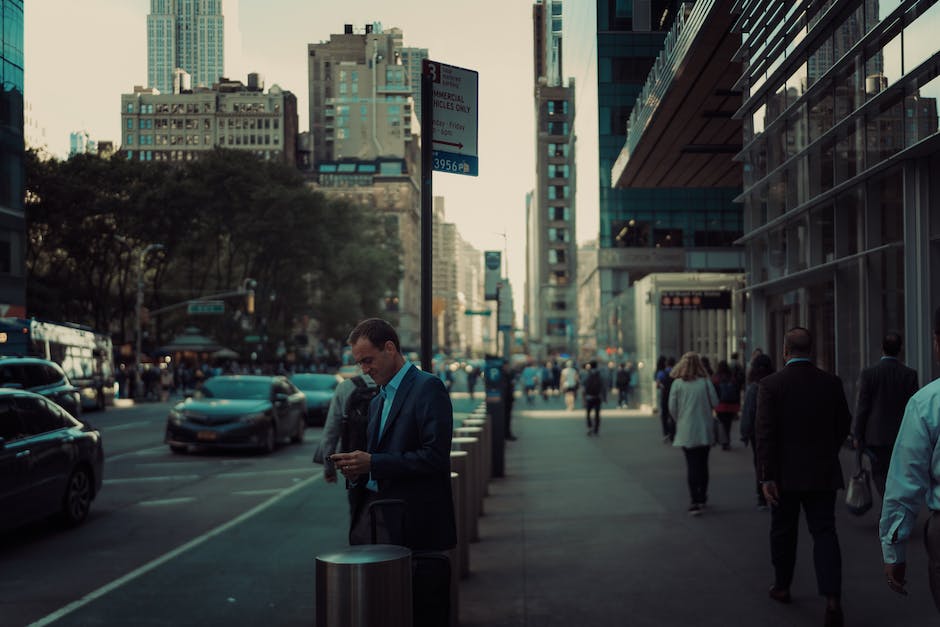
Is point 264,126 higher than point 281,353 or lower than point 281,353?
higher

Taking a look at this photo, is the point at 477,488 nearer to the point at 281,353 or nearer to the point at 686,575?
the point at 686,575

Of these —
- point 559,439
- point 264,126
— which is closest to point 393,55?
point 264,126

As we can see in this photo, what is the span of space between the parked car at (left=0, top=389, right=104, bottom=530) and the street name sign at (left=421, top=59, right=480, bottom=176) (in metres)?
4.67

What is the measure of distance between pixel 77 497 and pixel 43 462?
108cm

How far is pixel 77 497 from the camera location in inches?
447

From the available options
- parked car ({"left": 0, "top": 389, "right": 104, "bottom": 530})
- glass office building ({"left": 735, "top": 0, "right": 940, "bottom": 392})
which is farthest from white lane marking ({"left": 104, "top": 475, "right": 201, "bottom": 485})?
glass office building ({"left": 735, "top": 0, "right": 940, "bottom": 392})

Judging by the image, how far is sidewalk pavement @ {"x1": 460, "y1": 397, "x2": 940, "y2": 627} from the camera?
22.9ft

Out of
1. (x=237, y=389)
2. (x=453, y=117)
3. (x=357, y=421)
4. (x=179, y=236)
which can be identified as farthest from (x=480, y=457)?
(x=179, y=236)

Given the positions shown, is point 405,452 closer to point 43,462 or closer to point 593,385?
point 43,462

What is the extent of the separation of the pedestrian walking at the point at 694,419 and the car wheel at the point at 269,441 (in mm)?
10414

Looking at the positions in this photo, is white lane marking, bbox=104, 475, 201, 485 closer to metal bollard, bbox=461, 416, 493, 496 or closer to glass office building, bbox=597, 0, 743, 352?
metal bollard, bbox=461, 416, 493, 496

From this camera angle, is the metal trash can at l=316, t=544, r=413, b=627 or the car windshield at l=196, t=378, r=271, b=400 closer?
the metal trash can at l=316, t=544, r=413, b=627

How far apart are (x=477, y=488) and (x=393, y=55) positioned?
403 feet

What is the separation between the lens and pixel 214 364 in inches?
3000
